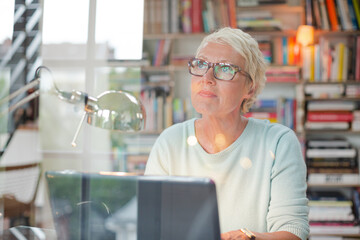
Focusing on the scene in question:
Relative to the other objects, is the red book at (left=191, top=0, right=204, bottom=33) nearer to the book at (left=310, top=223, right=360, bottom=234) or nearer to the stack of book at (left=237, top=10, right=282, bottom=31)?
the stack of book at (left=237, top=10, right=282, bottom=31)

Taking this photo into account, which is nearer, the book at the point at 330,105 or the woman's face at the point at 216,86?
the woman's face at the point at 216,86

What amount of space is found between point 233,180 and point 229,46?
1.20 feet

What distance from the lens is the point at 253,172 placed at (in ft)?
3.40

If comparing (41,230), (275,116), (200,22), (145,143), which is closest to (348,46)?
(275,116)

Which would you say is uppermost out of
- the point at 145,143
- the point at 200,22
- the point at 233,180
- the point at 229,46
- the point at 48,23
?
the point at 200,22

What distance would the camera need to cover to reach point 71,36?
1.59m

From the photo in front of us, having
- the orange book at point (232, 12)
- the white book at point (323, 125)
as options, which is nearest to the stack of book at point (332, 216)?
the white book at point (323, 125)

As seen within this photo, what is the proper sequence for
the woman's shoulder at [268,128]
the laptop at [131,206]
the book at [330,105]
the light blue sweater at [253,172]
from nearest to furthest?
Result: the laptop at [131,206] < the light blue sweater at [253,172] < the woman's shoulder at [268,128] < the book at [330,105]

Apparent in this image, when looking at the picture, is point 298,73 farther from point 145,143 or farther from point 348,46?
point 145,143

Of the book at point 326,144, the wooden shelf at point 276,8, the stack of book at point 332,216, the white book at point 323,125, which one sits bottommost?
the stack of book at point 332,216

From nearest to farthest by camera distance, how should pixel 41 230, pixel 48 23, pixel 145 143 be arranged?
pixel 41 230 → pixel 48 23 → pixel 145 143

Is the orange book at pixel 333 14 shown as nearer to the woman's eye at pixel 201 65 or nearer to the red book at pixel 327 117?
the red book at pixel 327 117

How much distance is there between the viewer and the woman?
0.99 meters

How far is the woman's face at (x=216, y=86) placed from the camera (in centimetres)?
103
